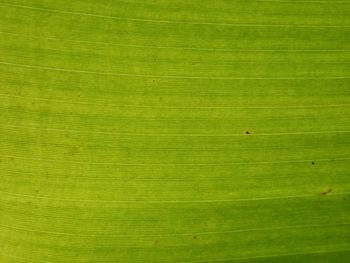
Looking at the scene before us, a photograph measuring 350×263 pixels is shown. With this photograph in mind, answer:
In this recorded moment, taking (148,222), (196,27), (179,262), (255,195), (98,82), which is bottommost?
(179,262)

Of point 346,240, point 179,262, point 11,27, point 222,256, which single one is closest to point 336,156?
point 346,240

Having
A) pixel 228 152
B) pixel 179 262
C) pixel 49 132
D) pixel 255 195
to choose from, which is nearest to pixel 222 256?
pixel 179 262

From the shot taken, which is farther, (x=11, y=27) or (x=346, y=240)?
(x=346, y=240)

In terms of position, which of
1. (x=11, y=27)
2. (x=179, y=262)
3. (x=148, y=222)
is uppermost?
(x=11, y=27)

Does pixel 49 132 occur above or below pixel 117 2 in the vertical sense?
below

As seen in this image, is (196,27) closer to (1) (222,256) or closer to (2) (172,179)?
(2) (172,179)

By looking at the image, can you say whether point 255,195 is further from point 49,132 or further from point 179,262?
point 49,132
